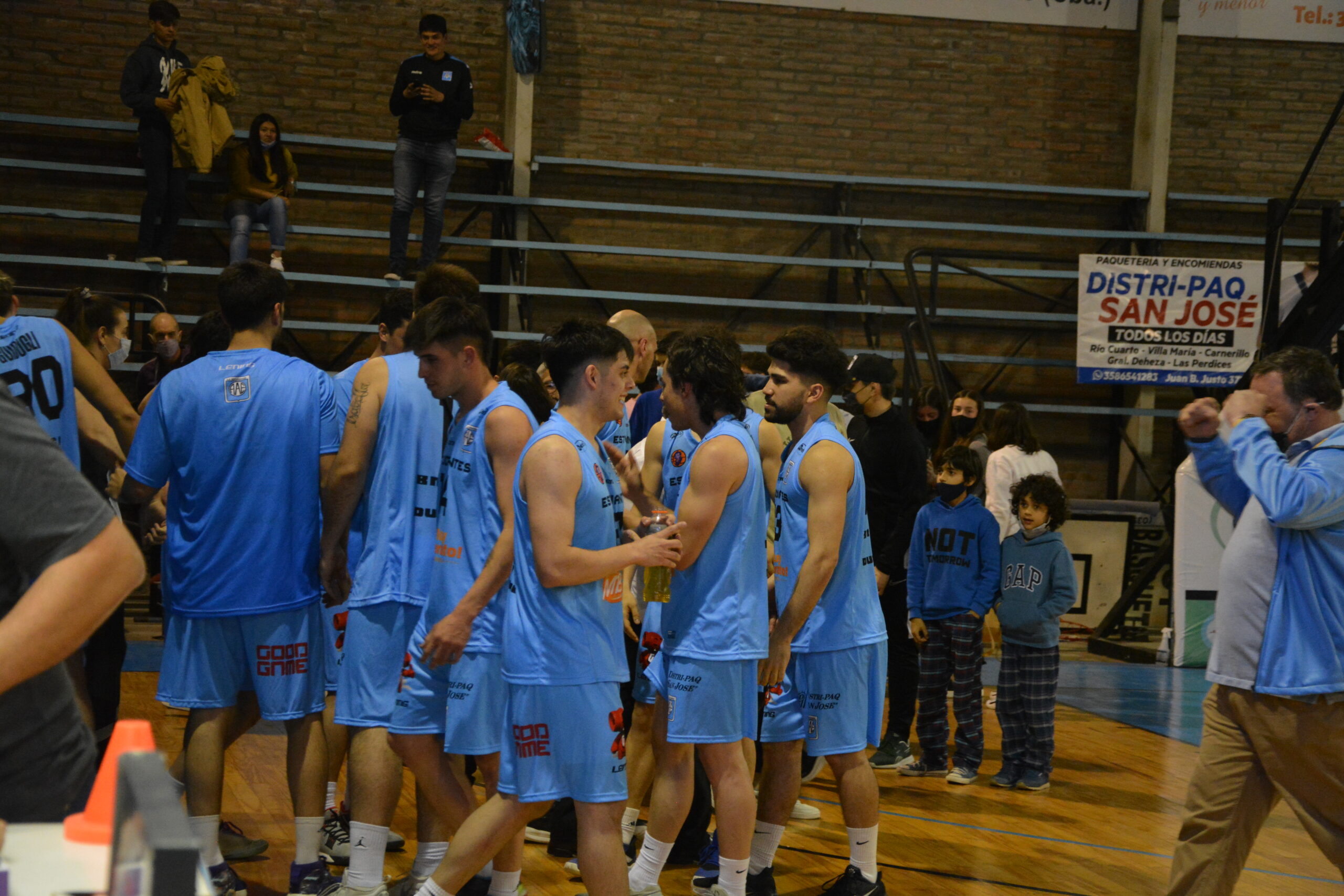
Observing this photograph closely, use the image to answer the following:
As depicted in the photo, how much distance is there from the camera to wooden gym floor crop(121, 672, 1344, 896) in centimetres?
445

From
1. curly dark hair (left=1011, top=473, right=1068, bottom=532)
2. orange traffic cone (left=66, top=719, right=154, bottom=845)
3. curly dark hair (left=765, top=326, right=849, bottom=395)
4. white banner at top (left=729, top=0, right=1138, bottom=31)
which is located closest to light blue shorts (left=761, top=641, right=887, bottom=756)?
curly dark hair (left=765, top=326, right=849, bottom=395)

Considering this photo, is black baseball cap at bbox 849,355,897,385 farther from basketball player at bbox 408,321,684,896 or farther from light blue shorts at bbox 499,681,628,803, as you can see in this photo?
light blue shorts at bbox 499,681,628,803

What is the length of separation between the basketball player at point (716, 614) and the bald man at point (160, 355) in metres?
3.79

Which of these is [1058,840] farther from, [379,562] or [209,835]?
[209,835]

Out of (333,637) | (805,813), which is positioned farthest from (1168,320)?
(333,637)

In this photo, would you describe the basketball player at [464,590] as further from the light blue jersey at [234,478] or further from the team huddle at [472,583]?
the light blue jersey at [234,478]

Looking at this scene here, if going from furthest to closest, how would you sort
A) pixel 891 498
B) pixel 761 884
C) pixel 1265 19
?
pixel 1265 19
pixel 891 498
pixel 761 884

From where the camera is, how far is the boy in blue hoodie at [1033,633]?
19.5 feet

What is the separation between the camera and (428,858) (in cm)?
379

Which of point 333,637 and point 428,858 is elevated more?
point 333,637

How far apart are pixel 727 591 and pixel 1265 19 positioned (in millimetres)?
11335

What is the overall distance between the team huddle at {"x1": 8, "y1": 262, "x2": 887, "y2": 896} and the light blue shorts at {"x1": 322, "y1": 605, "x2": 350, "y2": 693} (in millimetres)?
225

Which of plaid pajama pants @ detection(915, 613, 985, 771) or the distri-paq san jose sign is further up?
the distri-paq san jose sign

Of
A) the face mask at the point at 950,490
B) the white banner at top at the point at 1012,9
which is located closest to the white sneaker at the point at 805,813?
the face mask at the point at 950,490
